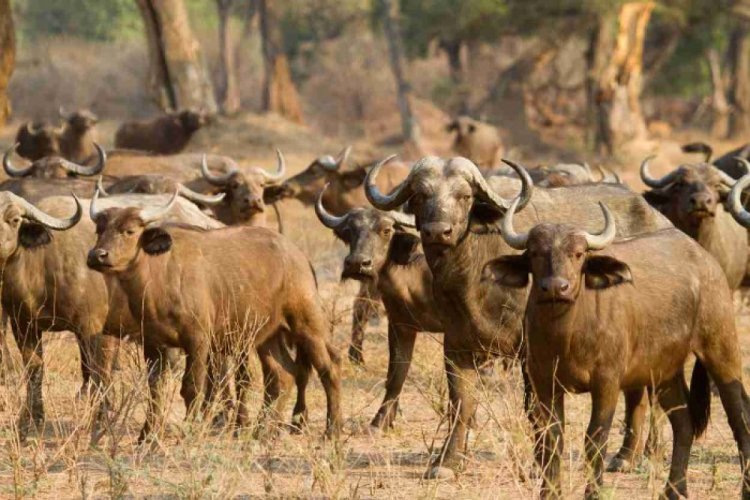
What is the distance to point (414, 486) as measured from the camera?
768 centimetres

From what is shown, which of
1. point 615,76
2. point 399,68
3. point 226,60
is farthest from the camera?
point 226,60

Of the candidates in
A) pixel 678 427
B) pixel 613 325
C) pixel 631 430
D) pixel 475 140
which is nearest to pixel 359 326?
pixel 631 430

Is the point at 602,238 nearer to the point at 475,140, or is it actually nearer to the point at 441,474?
the point at 441,474

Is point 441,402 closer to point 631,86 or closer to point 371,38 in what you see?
point 631,86

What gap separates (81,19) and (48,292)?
45.5 metres

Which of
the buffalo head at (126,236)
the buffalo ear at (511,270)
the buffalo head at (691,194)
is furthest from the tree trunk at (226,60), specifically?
the buffalo ear at (511,270)

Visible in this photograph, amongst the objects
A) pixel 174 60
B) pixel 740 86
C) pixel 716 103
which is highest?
pixel 174 60

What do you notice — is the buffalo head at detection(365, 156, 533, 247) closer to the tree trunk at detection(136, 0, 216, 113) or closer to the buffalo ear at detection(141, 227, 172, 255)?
the buffalo ear at detection(141, 227, 172, 255)

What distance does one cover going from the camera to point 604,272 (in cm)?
680

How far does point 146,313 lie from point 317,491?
6.49 ft

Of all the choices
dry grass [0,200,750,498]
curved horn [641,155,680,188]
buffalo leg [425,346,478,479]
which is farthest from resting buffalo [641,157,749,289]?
buffalo leg [425,346,478,479]

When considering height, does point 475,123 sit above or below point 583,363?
below

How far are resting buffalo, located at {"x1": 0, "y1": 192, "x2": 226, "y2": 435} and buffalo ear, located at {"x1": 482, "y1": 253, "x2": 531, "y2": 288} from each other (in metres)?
2.89

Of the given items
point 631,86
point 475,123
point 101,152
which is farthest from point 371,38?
point 101,152
